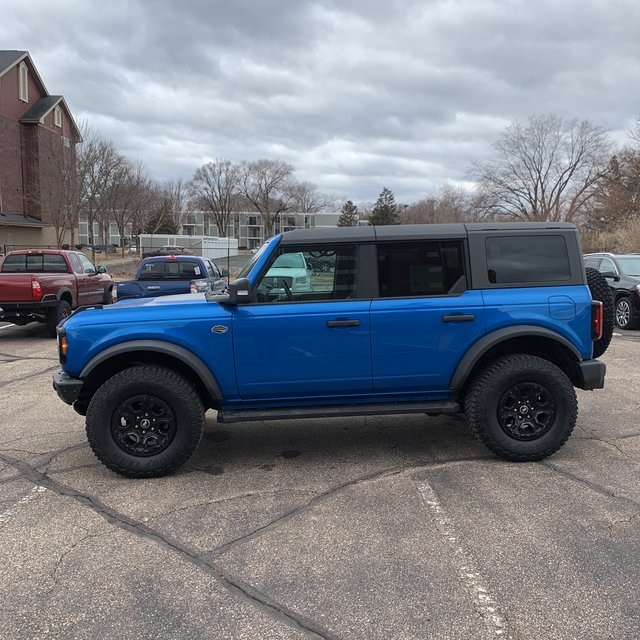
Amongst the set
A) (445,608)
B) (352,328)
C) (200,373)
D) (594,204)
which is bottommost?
(445,608)

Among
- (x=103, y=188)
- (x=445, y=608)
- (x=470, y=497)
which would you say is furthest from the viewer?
(x=103, y=188)

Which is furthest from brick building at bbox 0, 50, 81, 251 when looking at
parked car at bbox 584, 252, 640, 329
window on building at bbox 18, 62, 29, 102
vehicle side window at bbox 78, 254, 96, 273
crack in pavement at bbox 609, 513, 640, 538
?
crack in pavement at bbox 609, 513, 640, 538

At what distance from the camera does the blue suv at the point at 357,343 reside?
14.3ft

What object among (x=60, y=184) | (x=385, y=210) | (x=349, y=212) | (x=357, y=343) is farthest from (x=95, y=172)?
(x=349, y=212)

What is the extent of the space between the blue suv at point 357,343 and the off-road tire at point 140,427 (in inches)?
0.4

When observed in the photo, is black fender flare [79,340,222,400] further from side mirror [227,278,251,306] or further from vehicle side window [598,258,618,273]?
vehicle side window [598,258,618,273]

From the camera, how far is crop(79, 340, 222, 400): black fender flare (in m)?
4.30

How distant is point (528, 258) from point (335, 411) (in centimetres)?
201

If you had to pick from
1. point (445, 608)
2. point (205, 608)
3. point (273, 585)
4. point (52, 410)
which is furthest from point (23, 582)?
point (52, 410)

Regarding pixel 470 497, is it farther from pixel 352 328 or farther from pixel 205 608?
pixel 205 608

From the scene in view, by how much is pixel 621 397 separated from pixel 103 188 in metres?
36.8

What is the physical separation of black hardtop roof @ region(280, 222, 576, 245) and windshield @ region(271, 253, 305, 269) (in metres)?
0.11

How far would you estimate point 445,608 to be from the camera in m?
2.76

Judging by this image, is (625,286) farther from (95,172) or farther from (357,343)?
(95,172)
